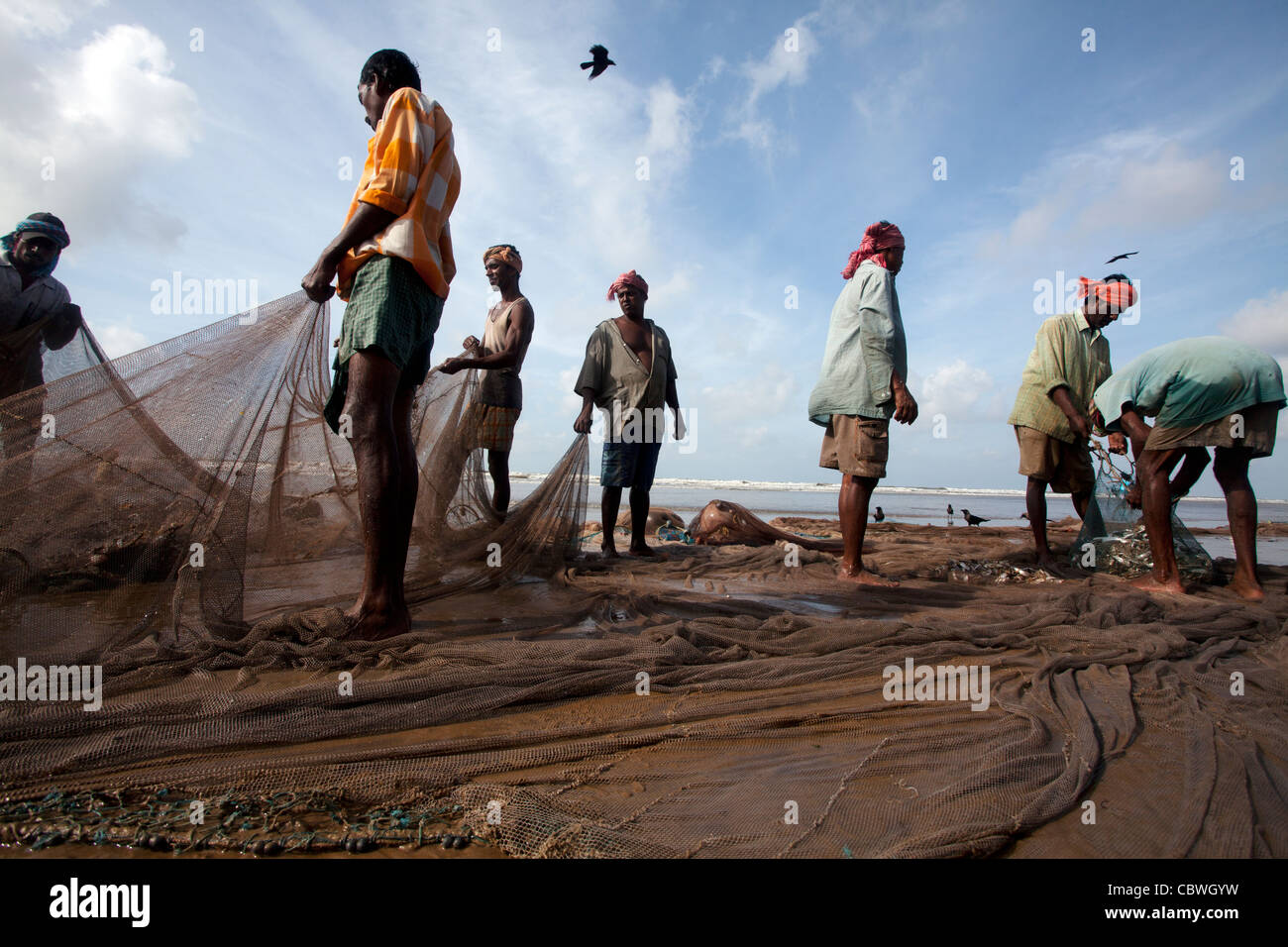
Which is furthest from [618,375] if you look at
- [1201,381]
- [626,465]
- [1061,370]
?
[1201,381]

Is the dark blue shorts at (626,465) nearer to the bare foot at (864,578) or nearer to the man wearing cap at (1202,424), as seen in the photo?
the bare foot at (864,578)

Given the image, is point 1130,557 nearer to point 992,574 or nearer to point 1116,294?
point 992,574

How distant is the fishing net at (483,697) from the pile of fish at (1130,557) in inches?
51.1

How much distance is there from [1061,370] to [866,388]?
2006 millimetres

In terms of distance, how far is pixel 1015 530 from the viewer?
26.9ft

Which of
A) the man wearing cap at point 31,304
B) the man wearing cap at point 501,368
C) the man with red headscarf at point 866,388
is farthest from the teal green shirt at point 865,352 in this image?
the man wearing cap at point 31,304

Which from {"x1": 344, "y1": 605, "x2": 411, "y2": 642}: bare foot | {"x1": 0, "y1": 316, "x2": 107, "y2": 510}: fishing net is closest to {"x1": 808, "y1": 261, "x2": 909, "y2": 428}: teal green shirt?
{"x1": 344, "y1": 605, "x2": 411, "y2": 642}: bare foot

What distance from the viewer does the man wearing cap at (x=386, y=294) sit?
92.7 inches

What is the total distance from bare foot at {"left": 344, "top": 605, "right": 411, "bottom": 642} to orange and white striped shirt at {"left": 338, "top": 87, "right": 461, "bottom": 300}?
131 centimetres
